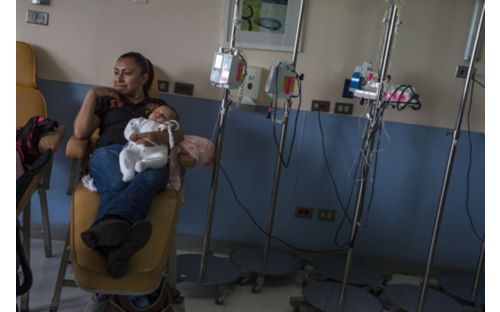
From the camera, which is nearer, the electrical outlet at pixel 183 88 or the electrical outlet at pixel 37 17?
the electrical outlet at pixel 37 17

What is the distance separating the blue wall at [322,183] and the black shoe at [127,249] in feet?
3.82

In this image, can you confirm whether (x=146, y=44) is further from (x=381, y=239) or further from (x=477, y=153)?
(x=477, y=153)

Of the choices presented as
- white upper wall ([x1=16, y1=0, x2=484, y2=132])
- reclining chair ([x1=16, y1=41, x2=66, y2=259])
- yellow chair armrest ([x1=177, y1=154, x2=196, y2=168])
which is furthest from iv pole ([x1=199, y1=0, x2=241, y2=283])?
reclining chair ([x1=16, y1=41, x2=66, y2=259])

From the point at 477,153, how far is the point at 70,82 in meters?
2.44

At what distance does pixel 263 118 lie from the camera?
279cm

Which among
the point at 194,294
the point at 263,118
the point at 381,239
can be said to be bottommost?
Answer: the point at 194,294

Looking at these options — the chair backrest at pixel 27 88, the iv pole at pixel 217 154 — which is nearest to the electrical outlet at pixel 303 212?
the iv pole at pixel 217 154

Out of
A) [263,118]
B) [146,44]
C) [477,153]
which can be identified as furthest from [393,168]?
[146,44]

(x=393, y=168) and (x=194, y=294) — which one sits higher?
(x=393, y=168)

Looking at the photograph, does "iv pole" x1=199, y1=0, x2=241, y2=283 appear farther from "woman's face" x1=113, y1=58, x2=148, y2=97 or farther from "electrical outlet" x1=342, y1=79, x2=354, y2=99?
"electrical outlet" x1=342, y1=79, x2=354, y2=99

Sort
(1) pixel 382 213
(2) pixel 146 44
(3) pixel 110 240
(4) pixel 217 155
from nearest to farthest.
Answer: (3) pixel 110 240 → (4) pixel 217 155 → (2) pixel 146 44 → (1) pixel 382 213

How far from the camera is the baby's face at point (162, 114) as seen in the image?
240 cm

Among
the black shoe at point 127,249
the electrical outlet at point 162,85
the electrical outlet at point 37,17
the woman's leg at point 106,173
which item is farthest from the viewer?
the electrical outlet at point 162,85

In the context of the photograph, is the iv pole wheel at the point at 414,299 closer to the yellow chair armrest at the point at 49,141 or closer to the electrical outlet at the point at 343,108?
the electrical outlet at the point at 343,108
